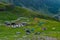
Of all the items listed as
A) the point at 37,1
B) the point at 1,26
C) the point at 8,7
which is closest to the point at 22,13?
the point at 8,7

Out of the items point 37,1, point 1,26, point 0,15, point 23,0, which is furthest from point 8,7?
point 37,1

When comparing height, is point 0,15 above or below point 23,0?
above

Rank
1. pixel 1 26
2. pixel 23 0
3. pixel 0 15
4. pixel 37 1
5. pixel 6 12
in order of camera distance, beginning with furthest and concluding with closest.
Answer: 1. pixel 37 1
2. pixel 23 0
3. pixel 6 12
4. pixel 0 15
5. pixel 1 26

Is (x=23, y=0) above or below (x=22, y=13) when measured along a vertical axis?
below

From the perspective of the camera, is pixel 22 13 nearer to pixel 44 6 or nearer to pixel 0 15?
pixel 0 15

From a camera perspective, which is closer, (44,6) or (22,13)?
(22,13)

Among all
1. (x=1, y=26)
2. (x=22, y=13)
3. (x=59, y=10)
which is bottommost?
(x=59, y=10)

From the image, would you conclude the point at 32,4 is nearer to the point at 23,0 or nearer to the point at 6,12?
the point at 23,0

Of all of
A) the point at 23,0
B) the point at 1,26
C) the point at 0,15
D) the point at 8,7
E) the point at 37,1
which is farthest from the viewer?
the point at 37,1

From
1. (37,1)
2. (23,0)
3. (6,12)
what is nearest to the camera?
(6,12)
